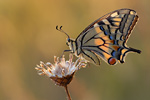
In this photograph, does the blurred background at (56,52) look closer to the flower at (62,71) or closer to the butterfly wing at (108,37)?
the butterfly wing at (108,37)

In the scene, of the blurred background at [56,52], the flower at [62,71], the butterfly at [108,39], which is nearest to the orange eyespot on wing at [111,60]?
the butterfly at [108,39]

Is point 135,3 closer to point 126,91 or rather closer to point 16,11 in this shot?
point 126,91

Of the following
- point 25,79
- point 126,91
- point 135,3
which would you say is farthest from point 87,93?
point 135,3

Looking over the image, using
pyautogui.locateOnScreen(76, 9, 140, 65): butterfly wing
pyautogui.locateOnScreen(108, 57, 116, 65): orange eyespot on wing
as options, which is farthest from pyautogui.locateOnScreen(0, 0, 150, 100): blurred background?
pyautogui.locateOnScreen(108, 57, 116, 65): orange eyespot on wing

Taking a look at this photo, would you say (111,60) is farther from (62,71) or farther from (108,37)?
(62,71)

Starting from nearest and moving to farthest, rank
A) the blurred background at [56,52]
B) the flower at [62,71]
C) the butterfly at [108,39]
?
the flower at [62,71]
the butterfly at [108,39]
the blurred background at [56,52]

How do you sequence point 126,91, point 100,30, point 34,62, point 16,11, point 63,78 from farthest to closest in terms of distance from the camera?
point 16,11
point 34,62
point 126,91
point 100,30
point 63,78

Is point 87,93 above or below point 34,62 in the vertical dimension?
below
